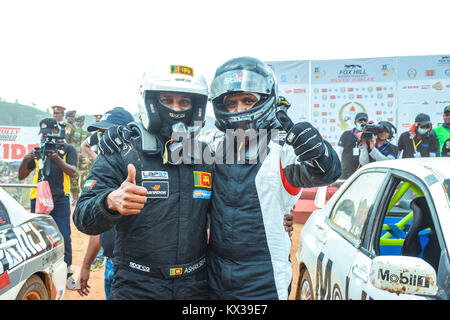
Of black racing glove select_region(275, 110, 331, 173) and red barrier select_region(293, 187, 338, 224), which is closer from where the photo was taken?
black racing glove select_region(275, 110, 331, 173)

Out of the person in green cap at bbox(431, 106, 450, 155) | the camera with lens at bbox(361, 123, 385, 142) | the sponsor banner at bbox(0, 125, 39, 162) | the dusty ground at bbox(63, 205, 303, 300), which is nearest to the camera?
the dusty ground at bbox(63, 205, 303, 300)

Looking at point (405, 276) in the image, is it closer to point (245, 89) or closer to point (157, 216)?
point (157, 216)

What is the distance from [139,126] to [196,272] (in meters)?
0.87

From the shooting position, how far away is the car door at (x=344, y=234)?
86.0 inches

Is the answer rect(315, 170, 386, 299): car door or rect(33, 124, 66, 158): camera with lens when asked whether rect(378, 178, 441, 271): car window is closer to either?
rect(315, 170, 386, 299): car door

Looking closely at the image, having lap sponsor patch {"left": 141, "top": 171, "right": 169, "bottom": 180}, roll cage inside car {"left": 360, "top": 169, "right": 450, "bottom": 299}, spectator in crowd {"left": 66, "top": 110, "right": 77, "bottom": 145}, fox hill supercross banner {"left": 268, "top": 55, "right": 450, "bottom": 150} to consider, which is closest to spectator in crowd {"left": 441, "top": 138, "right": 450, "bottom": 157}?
fox hill supercross banner {"left": 268, "top": 55, "right": 450, "bottom": 150}

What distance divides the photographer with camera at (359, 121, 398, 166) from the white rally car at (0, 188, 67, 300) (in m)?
4.34

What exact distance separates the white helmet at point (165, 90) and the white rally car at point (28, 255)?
1454 millimetres

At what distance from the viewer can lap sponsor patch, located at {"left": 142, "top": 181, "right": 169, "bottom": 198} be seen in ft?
5.72

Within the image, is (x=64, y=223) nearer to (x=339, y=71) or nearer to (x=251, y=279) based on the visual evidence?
(x=251, y=279)

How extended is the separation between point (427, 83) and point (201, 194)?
8.40 m

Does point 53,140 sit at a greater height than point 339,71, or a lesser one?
lesser

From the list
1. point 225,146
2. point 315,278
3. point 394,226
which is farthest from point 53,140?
point 394,226

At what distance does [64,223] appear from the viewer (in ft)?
14.5
